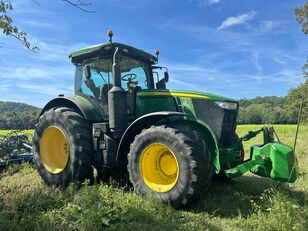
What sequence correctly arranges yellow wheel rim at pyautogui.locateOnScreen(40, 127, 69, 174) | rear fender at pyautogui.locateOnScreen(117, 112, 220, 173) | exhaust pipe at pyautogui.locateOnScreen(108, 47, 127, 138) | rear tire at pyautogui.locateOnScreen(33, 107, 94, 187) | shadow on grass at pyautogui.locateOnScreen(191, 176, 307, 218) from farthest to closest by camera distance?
yellow wheel rim at pyautogui.locateOnScreen(40, 127, 69, 174) → rear tire at pyautogui.locateOnScreen(33, 107, 94, 187) → exhaust pipe at pyautogui.locateOnScreen(108, 47, 127, 138) → rear fender at pyautogui.locateOnScreen(117, 112, 220, 173) → shadow on grass at pyautogui.locateOnScreen(191, 176, 307, 218)

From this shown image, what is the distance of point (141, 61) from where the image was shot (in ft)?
22.9

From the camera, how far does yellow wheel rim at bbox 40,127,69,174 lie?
6605 millimetres

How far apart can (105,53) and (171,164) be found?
2712 mm

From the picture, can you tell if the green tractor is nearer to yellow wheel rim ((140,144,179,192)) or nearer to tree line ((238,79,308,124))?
yellow wheel rim ((140,144,179,192))

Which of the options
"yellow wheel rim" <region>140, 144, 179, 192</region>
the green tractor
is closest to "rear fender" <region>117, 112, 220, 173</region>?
the green tractor

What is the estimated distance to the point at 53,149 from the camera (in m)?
6.82

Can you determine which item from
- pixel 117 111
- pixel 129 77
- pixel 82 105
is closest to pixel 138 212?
pixel 117 111

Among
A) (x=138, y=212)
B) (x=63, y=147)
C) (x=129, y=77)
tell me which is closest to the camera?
(x=138, y=212)

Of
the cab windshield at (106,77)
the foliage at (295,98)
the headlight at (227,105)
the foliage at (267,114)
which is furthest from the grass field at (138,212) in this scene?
the foliage at (295,98)

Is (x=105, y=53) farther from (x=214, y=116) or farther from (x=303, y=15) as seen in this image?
(x=303, y=15)

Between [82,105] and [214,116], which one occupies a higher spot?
[82,105]

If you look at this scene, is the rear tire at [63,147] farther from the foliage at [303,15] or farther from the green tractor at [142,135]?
the foliage at [303,15]

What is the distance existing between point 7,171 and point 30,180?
1313 millimetres

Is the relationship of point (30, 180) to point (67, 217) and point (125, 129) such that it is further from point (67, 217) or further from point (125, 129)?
point (67, 217)
